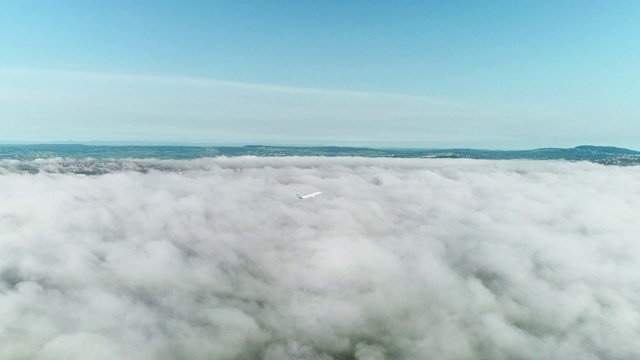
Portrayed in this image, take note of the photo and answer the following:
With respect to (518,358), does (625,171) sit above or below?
above

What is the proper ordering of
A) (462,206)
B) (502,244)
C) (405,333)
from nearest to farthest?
(405,333)
(502,244)
(462,206)

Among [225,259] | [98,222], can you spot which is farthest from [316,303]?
[98,222]

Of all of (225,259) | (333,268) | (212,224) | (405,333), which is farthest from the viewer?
(212,224)

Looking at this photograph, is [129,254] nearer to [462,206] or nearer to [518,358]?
[518,358]

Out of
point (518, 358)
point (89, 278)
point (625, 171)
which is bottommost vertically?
point (518, 358)

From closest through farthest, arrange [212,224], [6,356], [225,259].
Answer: [6,356] < [225,259] < [212,224]

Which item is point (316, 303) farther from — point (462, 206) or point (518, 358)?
point (462, 206)

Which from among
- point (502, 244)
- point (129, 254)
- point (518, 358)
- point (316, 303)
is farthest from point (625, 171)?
point (129, 254)

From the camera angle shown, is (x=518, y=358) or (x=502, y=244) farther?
(x=502, y=244)

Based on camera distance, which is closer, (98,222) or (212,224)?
(98,222)
